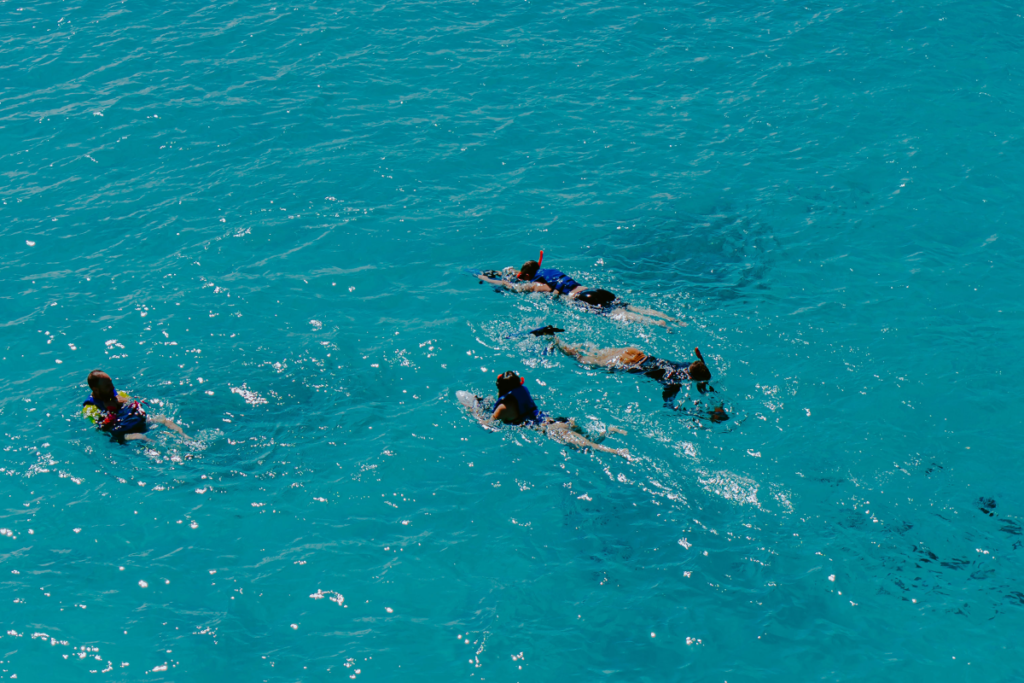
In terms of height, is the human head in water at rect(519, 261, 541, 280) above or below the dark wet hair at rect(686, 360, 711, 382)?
above

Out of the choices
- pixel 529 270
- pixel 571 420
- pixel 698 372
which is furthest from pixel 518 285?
pixel 698 372

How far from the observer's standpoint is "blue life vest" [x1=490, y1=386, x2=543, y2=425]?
15453 mm

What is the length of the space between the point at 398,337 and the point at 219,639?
755 centimetres

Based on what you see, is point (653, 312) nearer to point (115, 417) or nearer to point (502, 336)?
point (502, 336)

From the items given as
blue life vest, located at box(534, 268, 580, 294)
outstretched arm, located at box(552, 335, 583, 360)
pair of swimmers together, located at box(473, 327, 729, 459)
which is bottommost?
pair of swimmers together, located at box(473, 327, 729, 459)

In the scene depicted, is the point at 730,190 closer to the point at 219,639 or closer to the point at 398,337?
the point at 398,337

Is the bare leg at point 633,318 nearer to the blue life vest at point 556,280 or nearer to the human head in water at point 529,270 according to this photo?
the blue life vest at point 556,280

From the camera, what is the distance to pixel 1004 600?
12523 mm

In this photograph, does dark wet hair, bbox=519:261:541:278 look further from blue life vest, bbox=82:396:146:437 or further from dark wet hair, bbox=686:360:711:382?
blue life vest, bbox=82:396:146:437

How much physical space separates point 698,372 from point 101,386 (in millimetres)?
11293

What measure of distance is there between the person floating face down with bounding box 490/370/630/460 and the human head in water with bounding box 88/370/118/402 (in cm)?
721

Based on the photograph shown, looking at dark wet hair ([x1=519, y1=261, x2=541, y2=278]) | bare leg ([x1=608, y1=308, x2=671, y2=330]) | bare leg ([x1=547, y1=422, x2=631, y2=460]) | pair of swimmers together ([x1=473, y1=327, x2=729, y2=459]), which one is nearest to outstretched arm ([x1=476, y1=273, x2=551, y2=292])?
dark wet hair ([x1=519, y1=261, x2=541, y2=278])

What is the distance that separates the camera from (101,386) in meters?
15.1

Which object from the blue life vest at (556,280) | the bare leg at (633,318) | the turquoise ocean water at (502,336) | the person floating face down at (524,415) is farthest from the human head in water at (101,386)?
the bare leg at (633,318)
